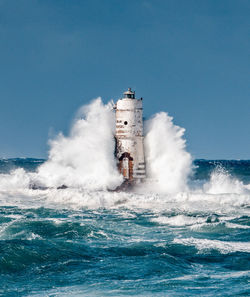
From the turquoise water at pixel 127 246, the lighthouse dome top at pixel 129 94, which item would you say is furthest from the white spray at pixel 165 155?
the turquoise water at pixel 127 246

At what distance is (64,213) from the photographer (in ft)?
79.3

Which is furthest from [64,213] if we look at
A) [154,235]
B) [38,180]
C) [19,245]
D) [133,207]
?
[38,180]

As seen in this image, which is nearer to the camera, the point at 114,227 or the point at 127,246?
the point at 127,246

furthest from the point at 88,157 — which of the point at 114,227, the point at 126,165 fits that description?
the point at 114,227

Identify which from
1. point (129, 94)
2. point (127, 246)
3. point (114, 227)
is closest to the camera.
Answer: point (127, 246)

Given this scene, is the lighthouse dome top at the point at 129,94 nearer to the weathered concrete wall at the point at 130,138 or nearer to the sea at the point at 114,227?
the weathered concrete wall at the point at 130,138

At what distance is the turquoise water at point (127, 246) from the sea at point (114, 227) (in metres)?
0.03

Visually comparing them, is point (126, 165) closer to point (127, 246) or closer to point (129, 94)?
point (129, 94)

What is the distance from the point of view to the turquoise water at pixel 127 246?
1283 centimetres

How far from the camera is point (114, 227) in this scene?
67.4 ft

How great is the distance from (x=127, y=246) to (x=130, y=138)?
1660 cm

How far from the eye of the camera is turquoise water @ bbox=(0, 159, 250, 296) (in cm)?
1283

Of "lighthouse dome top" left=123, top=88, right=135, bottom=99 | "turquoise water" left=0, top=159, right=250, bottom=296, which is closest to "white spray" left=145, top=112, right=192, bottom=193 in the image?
"lighthouse dome top" left=123, top=88, right=135, bottom=99

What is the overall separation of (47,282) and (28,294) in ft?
3.02
